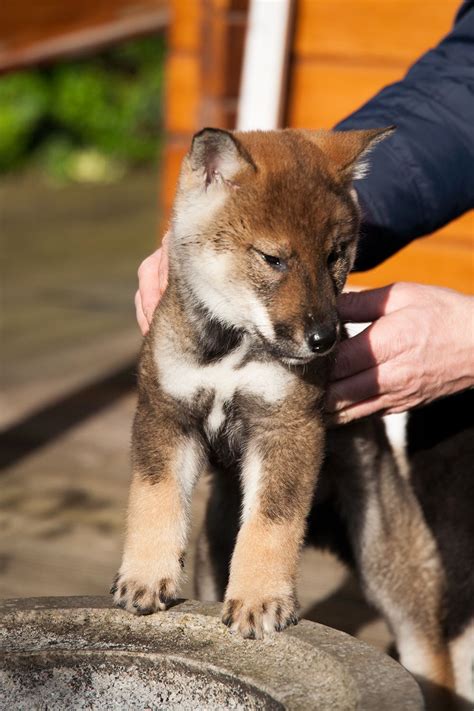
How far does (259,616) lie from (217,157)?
37.8 inches

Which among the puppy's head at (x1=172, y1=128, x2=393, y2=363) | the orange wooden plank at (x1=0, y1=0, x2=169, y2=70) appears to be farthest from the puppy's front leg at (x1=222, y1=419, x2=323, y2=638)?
the orange wooden plank at (x1=0, y1=0, x2=169, y2=70)

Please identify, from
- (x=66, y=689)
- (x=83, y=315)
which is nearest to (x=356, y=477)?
(x=66, y=689)

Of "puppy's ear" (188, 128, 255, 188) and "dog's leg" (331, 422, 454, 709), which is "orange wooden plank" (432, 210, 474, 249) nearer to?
"dog's leg" (331, 422, 454, 709)

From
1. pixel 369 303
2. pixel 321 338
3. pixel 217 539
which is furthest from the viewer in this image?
pixel 217 539

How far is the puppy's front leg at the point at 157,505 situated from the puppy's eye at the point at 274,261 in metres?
0.43

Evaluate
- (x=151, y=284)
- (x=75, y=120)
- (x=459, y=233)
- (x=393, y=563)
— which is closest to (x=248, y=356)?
(x=151, y=284)

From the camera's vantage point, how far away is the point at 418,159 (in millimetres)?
3256

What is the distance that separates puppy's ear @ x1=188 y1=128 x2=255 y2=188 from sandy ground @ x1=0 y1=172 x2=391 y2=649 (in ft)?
5.15

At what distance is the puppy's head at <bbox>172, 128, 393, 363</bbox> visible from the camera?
93.4 inches

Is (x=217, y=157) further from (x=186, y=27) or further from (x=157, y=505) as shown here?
(x=186, y=27)

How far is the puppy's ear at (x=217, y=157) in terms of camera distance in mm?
2424

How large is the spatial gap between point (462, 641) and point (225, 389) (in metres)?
1.13

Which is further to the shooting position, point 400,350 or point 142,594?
point 400,350

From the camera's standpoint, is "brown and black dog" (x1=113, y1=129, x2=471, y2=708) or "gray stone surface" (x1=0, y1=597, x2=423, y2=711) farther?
"brown and black dog" (x1=113, y1=129, x2=471, y2=708)
